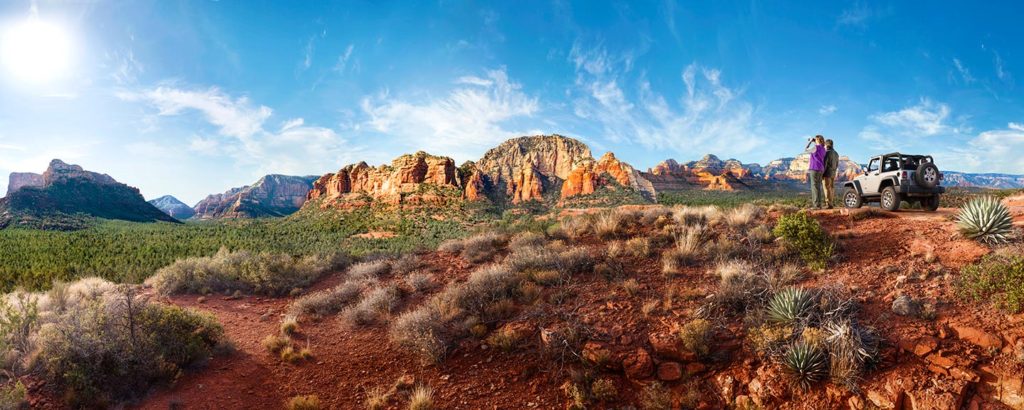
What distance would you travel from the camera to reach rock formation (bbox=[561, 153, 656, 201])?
6644 centimetres

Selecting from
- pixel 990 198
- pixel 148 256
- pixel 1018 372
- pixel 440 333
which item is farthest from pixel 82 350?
pixel 148 256

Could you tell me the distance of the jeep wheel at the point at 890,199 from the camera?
934 centimetres

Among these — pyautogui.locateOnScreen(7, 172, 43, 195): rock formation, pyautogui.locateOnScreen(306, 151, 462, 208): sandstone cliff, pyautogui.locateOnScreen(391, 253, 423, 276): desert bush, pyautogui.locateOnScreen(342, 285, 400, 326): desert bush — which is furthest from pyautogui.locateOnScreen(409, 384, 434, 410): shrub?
pyautogui.locateOnScreen(7, 172, 43, 195): rock formation

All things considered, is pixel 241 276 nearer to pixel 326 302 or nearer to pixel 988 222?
pixel 326 302

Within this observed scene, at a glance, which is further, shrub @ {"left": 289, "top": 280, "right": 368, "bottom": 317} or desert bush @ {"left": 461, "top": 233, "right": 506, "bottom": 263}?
desert bush @ {"left": 461, "top": 233, "right": 506, "bottom": 263}

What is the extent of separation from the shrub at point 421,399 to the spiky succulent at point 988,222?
9.35 meters

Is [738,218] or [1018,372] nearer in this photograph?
[1018,372]

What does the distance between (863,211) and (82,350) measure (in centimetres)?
1530

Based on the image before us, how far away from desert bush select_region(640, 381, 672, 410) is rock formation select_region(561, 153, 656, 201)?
200ft

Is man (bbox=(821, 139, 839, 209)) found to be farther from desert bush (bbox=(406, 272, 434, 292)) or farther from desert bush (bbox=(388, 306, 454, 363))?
desert bush (bbox=(406, 272, 434, 292))

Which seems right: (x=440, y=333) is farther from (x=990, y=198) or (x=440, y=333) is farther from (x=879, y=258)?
(x=990, y=198)

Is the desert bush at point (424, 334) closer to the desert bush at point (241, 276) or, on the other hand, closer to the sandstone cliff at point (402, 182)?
the desert bush at point (241, 276)

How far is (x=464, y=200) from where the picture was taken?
65.1 metres

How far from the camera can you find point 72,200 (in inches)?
2963
